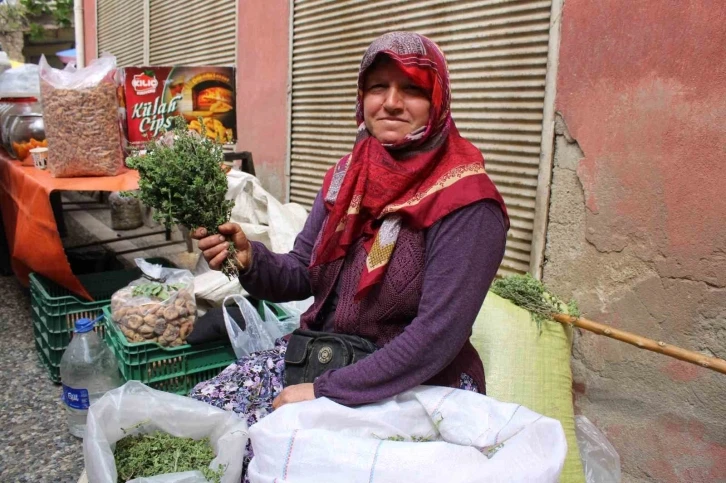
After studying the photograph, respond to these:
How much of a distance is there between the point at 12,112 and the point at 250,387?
3.66 m

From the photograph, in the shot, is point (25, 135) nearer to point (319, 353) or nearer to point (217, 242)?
point (217, 242)

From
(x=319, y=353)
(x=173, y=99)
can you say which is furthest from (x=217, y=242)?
(x=173, y=99)

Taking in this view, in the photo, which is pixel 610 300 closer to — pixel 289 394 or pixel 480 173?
pixel 480 173

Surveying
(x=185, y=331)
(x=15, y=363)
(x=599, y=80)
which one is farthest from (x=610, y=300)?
(x=15, y=363)

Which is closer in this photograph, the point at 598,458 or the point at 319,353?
the point at 319,353

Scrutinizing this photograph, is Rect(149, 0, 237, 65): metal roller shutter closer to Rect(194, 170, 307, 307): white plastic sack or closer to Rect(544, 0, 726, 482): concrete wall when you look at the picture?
Rect(194, 170, 307, 307): white plastic sack

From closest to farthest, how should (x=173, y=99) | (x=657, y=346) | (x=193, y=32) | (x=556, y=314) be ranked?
(x=657, y=346)
(x=556, y=314)
(x=173, y=99)
(x=193, y=32)

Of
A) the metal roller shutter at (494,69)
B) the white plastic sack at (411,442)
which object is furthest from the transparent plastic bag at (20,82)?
the white plastic sack at (411,442)

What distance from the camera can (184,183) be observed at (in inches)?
59.5

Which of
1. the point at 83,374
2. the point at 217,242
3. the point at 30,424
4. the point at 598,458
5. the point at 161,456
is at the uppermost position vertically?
the point at 217,242

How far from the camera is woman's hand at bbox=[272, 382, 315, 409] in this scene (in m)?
1.51

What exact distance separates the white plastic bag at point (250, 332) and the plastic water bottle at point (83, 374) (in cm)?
66

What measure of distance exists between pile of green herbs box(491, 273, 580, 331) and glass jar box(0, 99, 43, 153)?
3.73 meters

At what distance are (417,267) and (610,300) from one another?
1.49 meters
